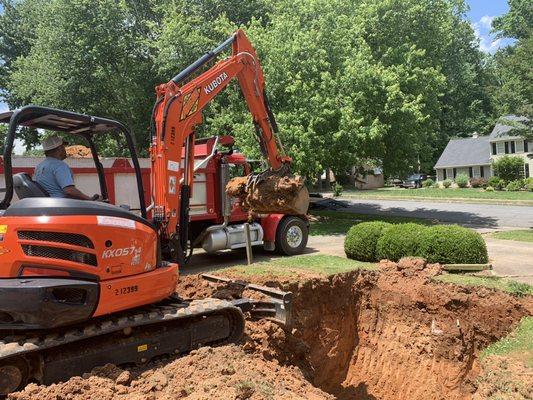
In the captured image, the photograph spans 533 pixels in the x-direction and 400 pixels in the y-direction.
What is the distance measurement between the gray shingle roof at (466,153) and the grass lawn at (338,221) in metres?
34.3

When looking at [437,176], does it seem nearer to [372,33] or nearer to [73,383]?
[372,33]

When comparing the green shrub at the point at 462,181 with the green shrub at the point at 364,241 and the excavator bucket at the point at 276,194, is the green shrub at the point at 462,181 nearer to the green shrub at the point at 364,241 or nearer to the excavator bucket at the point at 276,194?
the green shrub at the point at 364,241

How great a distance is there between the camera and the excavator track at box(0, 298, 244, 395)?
472cm

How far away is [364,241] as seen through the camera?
40.0 feet

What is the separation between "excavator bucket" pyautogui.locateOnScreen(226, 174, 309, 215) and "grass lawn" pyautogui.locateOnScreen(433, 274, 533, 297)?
11.6 feet

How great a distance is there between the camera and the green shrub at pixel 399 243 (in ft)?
37.4

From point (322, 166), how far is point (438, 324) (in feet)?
33.5

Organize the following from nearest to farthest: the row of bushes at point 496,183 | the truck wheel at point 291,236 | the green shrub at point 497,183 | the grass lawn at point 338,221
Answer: the truck wheel at point 291,236, the grass lawn at point 338,221, the row of bushes at point 496,183, the green shrub at point 497,183

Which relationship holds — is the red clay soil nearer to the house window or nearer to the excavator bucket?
the excavator bucket

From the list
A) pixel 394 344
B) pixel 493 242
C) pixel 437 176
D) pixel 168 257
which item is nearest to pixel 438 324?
pixel 394 344

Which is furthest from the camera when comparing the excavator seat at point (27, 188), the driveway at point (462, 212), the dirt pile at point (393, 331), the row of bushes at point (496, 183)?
the row of bushes at point (496, 183)

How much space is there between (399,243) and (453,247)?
1.19 m

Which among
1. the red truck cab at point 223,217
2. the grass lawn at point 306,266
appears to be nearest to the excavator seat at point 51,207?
the grass lawn at point 306,266

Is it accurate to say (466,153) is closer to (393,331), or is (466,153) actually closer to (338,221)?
(338,221)
